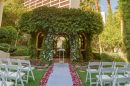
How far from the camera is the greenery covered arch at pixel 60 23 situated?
18438mm

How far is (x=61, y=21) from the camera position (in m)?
18.5

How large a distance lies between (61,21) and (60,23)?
0.50ft

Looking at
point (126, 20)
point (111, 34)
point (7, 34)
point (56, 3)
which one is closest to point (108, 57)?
point (126, 20)

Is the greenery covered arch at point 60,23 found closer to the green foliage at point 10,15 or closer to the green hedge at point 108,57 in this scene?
the green hedge at point 108,57

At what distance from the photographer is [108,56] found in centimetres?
2141

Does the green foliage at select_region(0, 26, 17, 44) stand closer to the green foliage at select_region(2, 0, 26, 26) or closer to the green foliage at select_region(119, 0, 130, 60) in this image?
the green foliage at select_region(119, 0, 130, 60)

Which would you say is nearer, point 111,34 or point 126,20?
point 126,20

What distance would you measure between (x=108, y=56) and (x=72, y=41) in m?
3.43

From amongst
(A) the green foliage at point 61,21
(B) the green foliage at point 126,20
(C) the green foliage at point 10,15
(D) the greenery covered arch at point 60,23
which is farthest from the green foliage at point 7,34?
(C) the green foliage at point 10,15

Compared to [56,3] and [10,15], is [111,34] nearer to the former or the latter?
[10,15]

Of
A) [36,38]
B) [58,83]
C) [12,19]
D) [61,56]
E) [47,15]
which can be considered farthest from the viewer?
[12,19]

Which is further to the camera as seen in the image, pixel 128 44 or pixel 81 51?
pixel 81 51

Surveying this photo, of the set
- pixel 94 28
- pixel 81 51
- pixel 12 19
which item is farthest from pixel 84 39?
pixel 12 19

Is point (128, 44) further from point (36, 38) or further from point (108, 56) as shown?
point (36, 38)
